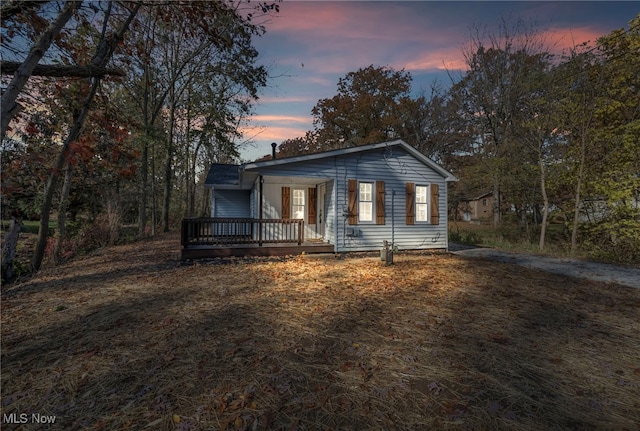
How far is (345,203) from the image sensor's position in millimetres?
10719

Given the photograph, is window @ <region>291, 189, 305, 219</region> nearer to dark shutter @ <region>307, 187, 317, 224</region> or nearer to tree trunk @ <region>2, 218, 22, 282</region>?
dark shutter @ <region>307, 187, 317, 224</region>

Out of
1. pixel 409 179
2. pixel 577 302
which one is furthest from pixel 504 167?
pixel 577 302

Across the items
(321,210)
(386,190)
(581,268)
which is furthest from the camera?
(321,210)

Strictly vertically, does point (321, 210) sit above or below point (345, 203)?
below

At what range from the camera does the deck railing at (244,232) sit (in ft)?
30.9

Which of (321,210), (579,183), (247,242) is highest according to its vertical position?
(579,183)

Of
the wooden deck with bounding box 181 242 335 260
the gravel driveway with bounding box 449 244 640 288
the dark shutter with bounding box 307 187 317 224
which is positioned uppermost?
the dark shutter with bounding box 307 187 317 224

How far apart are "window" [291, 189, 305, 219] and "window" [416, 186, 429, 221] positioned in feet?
16.2

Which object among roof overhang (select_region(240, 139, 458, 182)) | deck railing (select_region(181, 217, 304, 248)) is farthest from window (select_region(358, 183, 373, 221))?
deck railing (select_region(181, 217, 304, 248))

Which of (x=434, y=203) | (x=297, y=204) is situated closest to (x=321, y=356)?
(x=297, y=204)

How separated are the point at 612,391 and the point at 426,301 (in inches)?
103

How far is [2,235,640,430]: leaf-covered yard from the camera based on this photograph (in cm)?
223

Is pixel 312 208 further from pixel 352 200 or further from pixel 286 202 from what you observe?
pixel 352 200

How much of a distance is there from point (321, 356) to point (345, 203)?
7.95 m
